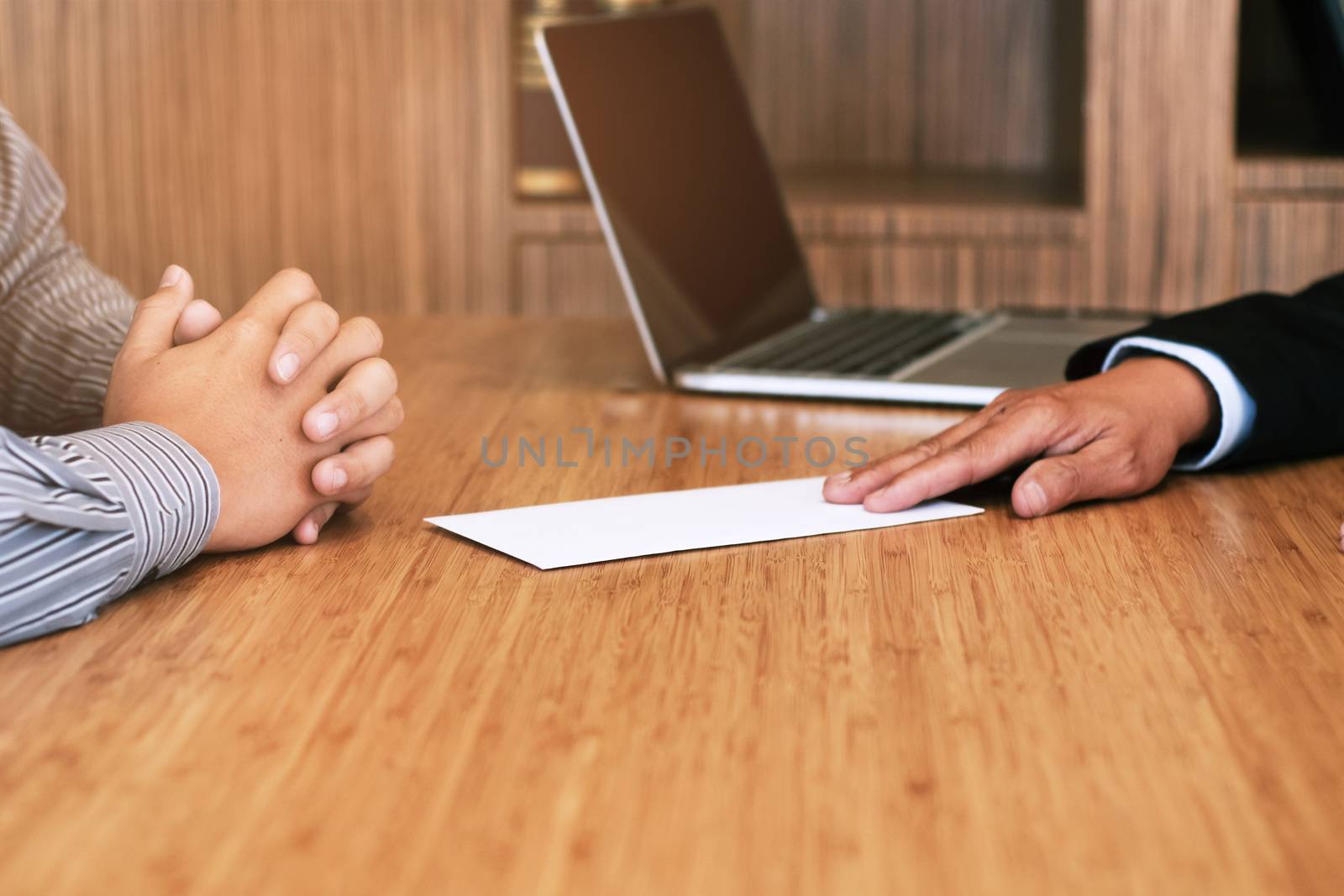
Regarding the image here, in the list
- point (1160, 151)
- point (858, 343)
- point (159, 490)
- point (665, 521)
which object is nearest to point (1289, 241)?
point (1160, 151)

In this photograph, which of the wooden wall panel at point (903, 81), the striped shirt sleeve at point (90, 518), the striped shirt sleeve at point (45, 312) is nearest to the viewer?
Answer: the striped shirt sleeve at point (90, 518)

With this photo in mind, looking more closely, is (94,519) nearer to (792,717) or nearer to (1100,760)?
(792,717)

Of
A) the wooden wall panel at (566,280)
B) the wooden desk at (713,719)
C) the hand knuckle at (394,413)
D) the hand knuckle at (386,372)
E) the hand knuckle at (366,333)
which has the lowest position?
the wooden wall panel at (566,280)

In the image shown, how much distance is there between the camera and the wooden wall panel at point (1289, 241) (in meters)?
1.53

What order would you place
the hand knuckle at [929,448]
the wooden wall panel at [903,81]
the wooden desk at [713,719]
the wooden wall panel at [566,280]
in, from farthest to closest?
the wooden wall panel at [903,81], the wooden wall panel at [566,280], the hand knuckle at [929,448], the wooden desk at [713,719]

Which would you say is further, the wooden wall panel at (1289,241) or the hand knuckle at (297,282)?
the wooden wall panel at (1289,241)

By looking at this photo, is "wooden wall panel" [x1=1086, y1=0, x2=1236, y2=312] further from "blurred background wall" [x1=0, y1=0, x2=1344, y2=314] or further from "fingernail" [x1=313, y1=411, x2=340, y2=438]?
"fingernail" [x1=313, y1=411, x2=340, y2=438]

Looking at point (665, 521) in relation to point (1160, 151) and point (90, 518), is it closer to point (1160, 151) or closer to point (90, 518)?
point (90, 518)

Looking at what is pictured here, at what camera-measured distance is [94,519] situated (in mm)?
607

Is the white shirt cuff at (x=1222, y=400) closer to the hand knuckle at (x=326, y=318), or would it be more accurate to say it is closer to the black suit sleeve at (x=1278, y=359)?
the black suit sleeve at (x=1278, y=359)

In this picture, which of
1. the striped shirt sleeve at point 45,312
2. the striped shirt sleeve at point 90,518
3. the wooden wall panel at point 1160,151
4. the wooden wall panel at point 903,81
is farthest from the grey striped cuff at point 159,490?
the wooden wall panel at point 903,81

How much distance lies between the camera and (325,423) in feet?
2.36

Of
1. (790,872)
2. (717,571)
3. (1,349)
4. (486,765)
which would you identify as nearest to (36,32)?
(1,349)

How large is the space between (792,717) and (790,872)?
10cm
